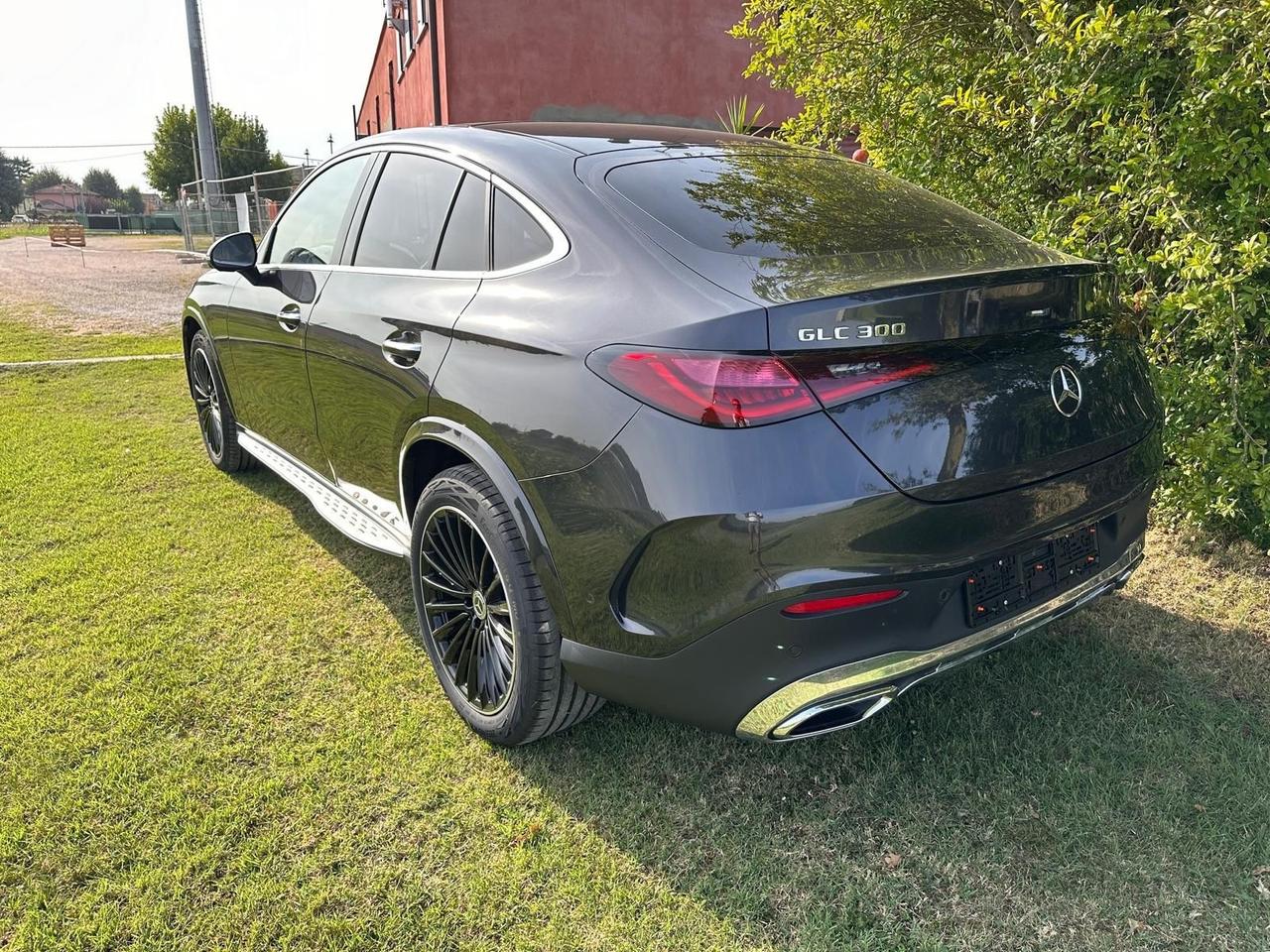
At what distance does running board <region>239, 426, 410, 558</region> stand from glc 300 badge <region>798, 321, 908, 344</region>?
1544mm

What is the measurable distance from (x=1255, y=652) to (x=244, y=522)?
4.08 metres

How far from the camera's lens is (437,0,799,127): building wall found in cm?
1340

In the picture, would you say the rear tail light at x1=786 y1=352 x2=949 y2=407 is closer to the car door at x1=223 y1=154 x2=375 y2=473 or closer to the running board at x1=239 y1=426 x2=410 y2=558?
the running board at x1=239 y1=426 x2=410 y2=558

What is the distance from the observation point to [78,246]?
31.3m

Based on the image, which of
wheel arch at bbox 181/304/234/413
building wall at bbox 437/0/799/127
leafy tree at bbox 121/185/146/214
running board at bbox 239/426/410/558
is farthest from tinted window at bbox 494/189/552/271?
leafy tree at bbox 121/185/146/214

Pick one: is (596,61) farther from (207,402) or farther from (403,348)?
(403,348)

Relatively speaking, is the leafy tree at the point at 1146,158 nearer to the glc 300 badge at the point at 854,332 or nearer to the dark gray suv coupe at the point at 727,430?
the dark gray suv coupe at the point at 727,430

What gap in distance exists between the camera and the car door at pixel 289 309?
3.29 metres

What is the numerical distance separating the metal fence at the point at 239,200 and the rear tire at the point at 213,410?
10.7 m

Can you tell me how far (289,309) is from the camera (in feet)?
11.0

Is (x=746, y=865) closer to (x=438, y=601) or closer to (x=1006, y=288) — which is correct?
(x=438, y=601)

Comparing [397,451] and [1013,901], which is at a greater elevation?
[397,451]

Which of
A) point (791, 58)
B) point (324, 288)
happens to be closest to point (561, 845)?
point (324, 288)

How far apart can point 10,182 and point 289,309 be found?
10732 cm
